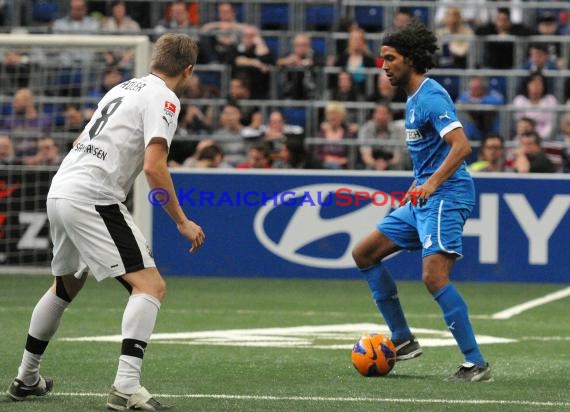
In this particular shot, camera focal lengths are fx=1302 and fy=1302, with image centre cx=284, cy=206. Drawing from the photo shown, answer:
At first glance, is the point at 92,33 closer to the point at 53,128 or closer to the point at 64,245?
the point at 53,128

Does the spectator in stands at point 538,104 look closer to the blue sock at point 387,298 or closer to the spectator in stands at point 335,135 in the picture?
the spectator in stands at point 335,135

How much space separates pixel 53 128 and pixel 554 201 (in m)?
6.01

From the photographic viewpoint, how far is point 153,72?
21.7 ft

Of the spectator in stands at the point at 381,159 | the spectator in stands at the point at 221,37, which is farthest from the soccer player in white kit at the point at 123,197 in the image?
the spectator in stands at the point at 221,37

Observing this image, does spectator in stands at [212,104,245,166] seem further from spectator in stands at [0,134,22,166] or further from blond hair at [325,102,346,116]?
spectator in stands at [0,134,22,166]

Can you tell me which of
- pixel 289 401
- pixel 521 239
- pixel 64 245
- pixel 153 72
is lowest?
pixel 521 239

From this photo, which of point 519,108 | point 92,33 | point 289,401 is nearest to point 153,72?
point 289,401

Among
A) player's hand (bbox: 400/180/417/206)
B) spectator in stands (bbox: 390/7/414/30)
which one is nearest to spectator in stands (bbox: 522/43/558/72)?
spectator in stands (bbox: 390/7/414/30)

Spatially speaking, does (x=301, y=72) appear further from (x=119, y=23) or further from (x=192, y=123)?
(x=119, y=23)

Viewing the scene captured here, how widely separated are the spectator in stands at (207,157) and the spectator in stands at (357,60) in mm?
3395

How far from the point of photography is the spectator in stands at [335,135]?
55.7 feet

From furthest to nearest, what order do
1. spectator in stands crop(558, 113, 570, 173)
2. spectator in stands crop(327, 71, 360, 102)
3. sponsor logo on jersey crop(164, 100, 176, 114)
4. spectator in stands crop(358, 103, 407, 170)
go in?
spectator in stands crop(327, 71, 360, 102) → spectator in stands crop(558, 113, 570, 173) → spectator in stands crop(358, 103, 407, 170) → sponsor logo on jersey crop(164, 100, 176, 114)

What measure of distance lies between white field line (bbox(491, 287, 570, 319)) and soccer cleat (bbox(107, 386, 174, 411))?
19.8 feet

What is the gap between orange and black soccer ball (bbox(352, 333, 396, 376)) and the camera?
25.9ft
